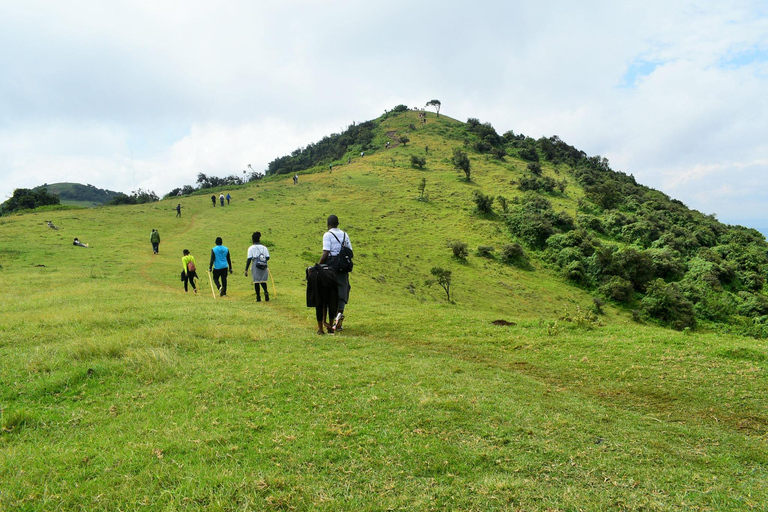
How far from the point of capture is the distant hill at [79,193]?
149000 mm

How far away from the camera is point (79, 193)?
514 feet

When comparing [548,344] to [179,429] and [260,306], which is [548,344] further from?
[260,306]

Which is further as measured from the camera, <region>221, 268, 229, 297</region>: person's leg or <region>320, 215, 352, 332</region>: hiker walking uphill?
<region>221, 268, 229, 297</region>: person's leg

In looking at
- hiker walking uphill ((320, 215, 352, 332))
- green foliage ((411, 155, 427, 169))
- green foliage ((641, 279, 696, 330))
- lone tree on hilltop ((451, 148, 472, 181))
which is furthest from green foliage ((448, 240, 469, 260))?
green foliage ((411, 155, 427, 169))

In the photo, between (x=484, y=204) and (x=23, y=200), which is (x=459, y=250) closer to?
(x=484, y=204)

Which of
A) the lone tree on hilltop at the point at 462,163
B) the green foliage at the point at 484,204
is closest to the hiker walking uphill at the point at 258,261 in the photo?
the green foliage at the point at 484,204

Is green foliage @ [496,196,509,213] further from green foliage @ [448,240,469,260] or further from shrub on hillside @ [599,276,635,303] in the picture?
shrub on hillside @ [599,276,635,303]

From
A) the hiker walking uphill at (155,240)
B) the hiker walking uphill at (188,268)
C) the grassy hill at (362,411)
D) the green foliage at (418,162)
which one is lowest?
the grassy hill at (362,411)

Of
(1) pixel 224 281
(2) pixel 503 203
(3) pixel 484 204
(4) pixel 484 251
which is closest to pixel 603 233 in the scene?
(2) pixel 503 203

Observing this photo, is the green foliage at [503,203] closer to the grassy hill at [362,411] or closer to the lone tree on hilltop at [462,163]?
the lone tree on hilltop at [462,163]

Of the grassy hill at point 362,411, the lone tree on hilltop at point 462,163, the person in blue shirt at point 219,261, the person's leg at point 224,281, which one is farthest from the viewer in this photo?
the lone tree on hilltop at point 462,163

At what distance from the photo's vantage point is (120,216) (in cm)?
4072

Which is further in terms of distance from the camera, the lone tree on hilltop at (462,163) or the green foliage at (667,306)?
the lone tree on hilltop at (462,163)

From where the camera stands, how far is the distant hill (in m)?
149
